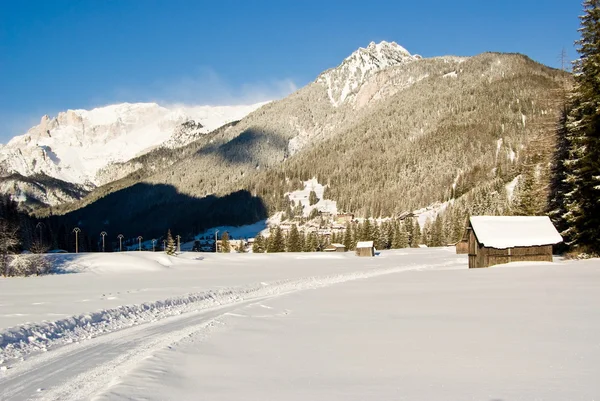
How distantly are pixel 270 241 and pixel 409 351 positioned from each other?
104522 mm

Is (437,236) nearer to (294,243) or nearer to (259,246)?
(294,243)

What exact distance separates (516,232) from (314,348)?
119 ft

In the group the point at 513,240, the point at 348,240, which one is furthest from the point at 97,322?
the point at 348,240

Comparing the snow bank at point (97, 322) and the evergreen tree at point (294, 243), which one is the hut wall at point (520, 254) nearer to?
the snow bank at point (97, 322)

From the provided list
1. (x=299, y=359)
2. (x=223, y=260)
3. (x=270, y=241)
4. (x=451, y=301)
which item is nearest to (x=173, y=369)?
(x=299, y=359)

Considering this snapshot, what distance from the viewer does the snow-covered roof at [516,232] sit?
40.9 meters

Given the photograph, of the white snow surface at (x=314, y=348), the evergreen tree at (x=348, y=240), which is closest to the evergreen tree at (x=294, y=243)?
the evergreen tree at (x=348, y=240)

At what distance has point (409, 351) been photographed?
10.9m

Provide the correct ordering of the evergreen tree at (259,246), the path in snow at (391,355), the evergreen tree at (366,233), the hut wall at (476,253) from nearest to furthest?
the path in snow at (391,355) < the hut wall at (476,253) < the evergreen tree at (366,233) < the evergreen tree at (259,246)

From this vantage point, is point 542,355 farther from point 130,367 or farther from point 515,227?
point 515,227

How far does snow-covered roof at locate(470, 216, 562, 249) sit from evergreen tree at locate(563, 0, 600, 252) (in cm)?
571

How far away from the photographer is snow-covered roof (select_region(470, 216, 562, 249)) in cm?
4094

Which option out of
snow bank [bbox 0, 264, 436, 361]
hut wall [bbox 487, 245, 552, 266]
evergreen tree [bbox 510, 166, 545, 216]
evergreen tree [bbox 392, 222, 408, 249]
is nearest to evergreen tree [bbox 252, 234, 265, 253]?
evergreen tree [bbox 392, 222, 408, 249]

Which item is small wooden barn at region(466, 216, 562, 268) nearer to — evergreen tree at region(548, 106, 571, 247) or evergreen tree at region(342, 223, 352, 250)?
evergreen tree at region(548, 106, 571, 247)
